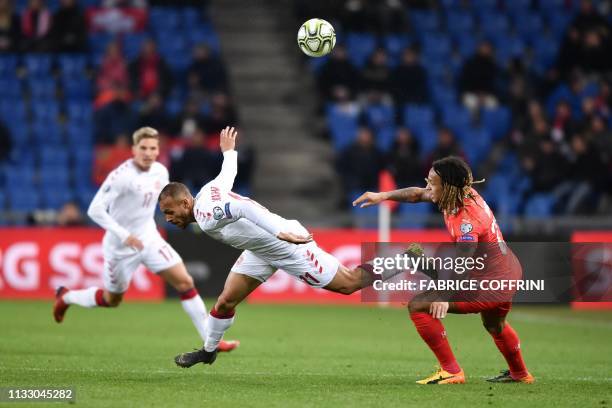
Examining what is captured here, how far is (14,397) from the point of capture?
8.09 metres

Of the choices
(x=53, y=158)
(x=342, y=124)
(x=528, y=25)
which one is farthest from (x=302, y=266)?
(x=528, y=25)

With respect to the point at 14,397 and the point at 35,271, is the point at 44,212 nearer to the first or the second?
the point at 35,271

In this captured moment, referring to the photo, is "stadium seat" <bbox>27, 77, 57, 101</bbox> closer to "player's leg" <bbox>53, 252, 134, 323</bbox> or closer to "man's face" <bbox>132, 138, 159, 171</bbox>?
"player's leg" <bbox>53, 252, 134, 323</bbox>

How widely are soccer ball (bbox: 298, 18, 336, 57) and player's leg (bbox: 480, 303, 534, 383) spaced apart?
376 cm

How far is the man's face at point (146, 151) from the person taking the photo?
11.7m

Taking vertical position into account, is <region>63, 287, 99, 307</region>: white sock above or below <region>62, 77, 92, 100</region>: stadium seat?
below

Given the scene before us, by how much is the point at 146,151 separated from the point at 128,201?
2.19 feet

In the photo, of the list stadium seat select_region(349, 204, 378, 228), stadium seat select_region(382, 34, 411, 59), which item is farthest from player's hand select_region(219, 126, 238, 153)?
stadium seat select_region(382, 34, 411, 59)

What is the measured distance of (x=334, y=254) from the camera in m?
18.3

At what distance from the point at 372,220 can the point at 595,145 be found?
5235mm

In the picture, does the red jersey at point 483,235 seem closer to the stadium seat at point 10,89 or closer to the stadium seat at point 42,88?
the stadium seat at point 42,88

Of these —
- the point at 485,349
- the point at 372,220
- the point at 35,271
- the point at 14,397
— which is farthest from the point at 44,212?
the point at 14,397

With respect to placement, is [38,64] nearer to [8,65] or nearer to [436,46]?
[8,65]

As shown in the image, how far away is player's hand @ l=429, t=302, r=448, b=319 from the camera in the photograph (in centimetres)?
885
